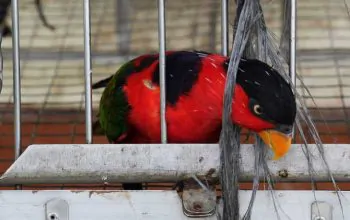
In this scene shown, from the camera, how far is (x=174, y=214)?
90cm

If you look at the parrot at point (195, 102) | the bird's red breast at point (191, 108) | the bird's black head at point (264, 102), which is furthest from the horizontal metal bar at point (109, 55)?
the bird's black head at point (264, 102)

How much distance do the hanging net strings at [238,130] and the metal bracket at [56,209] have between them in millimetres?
192

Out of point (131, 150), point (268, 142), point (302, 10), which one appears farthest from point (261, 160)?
point (302, 10)

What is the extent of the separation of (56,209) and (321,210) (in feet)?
1.08

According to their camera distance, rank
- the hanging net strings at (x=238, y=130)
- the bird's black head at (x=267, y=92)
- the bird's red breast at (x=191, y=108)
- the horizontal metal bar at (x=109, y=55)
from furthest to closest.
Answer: the horizontal metal bar at (x=109, y=55)
the bird's red breast at (x=191, y=108)
the bird's black head at (x=267, y=92)
the hanging net strings at (x=238, y=130)

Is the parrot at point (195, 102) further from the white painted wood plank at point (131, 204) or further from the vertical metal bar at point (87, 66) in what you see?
the vertical metal bar at point (87, 66)

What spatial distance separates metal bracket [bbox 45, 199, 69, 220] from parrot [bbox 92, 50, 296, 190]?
27 cm

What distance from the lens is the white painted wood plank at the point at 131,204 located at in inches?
35.3

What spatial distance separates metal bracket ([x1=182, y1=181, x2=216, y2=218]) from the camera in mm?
895

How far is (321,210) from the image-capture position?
0.90 metres

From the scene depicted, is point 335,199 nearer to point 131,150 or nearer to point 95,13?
point 131,150

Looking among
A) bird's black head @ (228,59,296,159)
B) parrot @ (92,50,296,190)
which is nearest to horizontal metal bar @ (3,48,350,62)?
parrot @ (92,50,296,190)

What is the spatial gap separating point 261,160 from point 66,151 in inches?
9.6

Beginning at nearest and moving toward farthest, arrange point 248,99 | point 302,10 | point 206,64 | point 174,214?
point 174,214 → point 248,99 → point 206,64 → point 302,10
